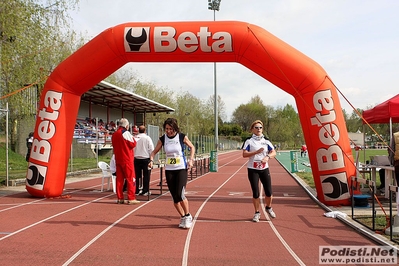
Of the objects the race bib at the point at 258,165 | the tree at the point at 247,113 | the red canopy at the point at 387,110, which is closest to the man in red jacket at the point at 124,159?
the race bib at the point at 258,165

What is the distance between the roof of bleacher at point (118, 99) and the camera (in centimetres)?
2526

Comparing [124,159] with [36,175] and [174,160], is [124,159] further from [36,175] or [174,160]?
[174,160]

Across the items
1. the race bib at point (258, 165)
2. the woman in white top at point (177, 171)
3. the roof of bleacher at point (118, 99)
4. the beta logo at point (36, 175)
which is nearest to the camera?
the woman in white top at point (177, 171)

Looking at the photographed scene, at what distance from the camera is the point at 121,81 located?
50.2 m

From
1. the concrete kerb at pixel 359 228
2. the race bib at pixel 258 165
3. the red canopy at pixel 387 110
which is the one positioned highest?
the red canopy at pixel 387 110

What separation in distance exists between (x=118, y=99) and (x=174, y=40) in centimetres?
2061

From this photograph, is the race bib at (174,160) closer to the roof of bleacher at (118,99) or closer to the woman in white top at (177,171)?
the woman in white top at (177,171)

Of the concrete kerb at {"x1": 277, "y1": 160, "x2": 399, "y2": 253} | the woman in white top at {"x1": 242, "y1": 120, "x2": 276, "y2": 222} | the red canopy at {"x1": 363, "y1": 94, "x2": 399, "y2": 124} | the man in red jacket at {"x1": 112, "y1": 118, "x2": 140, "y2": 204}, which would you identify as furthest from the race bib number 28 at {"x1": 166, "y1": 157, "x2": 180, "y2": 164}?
the red canopy at {"x1": 363, "y1": 94, "x2": 399, "y2": 124}

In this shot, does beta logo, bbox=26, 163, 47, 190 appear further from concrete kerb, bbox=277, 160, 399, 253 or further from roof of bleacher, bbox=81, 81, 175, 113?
roof of bleacher, bbox=81, 81, 175, 113

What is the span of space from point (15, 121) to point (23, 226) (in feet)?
72.6

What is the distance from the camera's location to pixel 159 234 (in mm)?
6879

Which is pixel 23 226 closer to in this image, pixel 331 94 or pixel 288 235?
pixel 288 235

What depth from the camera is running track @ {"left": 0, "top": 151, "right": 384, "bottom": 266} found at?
550 centimetres

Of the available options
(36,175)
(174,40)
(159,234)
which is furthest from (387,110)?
(36,175)
